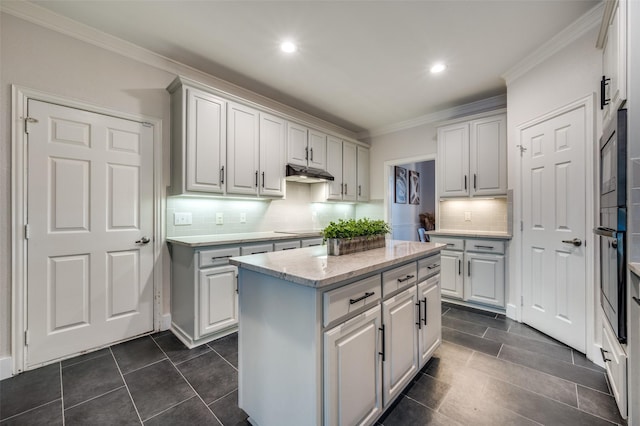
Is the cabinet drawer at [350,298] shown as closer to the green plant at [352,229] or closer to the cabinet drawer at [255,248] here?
the green plant at [352,229]

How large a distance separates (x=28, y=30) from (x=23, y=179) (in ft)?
3.80

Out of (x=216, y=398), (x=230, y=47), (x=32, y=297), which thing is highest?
(x=230, y=47)

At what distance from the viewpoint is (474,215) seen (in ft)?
12.4

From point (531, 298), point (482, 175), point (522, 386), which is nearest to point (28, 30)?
point (522, 386)

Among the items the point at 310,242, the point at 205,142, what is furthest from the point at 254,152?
the point at 310,242

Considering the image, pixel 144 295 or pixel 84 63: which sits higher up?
pixel 84 63

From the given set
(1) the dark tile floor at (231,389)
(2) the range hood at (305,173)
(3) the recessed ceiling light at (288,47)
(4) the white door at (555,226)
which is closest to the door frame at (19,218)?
(1) the dark tile floor at (231,389)

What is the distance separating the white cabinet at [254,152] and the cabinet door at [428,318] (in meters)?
2.13

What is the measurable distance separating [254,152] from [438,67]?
2.28m

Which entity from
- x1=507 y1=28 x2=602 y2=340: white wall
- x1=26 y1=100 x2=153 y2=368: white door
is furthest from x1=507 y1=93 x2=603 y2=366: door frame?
x1=26 y1=100 x2=153 y2=368: white door

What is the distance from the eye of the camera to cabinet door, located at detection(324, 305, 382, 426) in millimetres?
1168

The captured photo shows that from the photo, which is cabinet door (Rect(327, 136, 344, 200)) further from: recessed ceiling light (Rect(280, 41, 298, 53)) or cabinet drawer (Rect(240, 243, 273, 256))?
recessed ceiling light (Rect(280, 41, 298, 53))

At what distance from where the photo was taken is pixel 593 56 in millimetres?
2203

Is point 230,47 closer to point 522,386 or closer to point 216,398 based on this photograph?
point 216,398
